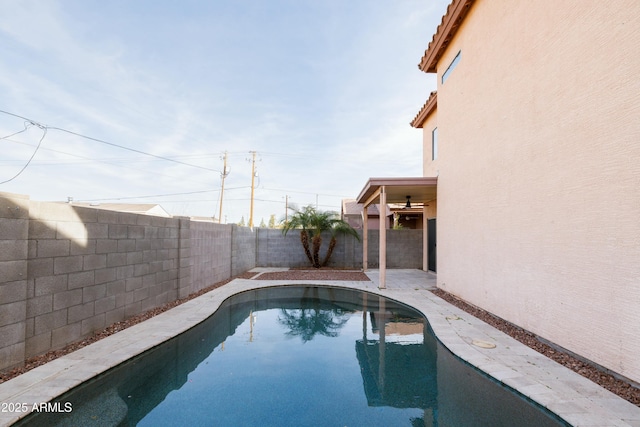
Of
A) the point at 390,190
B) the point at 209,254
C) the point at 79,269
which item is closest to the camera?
the point at 79,269

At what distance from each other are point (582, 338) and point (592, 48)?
3.49 meters

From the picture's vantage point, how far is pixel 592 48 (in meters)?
3.58

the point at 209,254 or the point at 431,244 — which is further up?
the point at 431,244

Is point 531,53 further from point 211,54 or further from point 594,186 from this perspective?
point 211,54

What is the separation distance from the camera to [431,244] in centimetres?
1199

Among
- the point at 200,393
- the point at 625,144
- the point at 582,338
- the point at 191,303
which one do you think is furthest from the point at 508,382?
the point at 191,303

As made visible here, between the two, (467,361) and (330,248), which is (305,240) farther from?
Answer: (467,361)

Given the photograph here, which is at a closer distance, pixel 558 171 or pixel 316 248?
pixel 558 171

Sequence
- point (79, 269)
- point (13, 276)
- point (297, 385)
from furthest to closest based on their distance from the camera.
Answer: point (79, 269), point (297, 385), point (13, 276)

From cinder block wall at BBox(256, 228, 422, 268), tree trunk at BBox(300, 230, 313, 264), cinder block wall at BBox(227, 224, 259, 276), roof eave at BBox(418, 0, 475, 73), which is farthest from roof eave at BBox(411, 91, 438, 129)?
cinder block wall at BBox(227, 224, 259, 276)

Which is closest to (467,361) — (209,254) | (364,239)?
(209,254)

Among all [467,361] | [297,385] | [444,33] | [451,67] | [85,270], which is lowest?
[297,385]

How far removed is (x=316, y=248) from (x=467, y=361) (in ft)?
31.2

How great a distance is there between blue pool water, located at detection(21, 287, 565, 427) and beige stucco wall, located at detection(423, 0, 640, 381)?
1.52 metres
